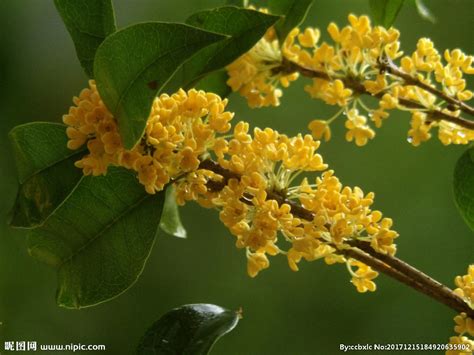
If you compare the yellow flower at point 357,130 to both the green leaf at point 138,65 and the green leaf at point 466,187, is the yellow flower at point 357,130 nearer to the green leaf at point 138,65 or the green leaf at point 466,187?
the green leaf at point 466,187

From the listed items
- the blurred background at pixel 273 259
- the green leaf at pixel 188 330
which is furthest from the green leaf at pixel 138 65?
the blurred background at pixel 273 259

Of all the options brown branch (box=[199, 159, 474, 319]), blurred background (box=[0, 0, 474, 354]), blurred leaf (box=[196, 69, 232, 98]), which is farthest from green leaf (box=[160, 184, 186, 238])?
blurred background (box=[0, 0, 474, 354])

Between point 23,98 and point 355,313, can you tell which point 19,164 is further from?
point 23,98

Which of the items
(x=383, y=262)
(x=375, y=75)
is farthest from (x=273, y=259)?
(x=383, y=262)

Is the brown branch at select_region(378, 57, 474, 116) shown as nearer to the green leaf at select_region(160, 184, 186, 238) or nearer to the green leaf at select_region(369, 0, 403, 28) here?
the green leaf at select_region(369, 0, 403, 28)

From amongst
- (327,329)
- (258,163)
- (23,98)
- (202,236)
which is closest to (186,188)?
(258,163)

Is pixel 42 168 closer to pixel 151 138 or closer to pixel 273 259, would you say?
pixel 151 138

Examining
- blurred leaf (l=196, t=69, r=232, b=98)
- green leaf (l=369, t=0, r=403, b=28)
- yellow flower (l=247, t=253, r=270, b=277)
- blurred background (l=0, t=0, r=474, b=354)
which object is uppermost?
green leaf (l=369, t=0, r=403, b=28)

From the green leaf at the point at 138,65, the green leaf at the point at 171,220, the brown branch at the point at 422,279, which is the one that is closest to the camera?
the green leaf at the point at 138,65
